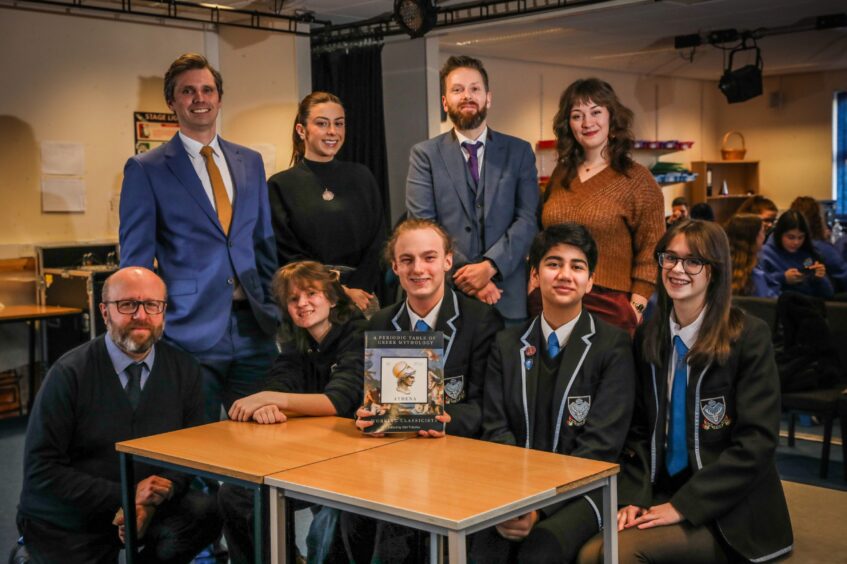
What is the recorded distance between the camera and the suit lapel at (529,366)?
2668 mm

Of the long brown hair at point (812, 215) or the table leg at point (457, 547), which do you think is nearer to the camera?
the table leg at point (457, 547)

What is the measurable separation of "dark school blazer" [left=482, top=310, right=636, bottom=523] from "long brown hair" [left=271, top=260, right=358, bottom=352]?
0.61 meters

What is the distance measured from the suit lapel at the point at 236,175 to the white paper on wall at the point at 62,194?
3899mm

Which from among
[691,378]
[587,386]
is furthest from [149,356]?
[691,378]

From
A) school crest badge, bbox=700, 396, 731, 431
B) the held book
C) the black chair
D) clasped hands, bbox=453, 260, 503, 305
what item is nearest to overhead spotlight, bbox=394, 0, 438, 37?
the black chair

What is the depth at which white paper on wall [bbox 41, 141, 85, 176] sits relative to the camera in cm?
675

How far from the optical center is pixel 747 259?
5508 mm

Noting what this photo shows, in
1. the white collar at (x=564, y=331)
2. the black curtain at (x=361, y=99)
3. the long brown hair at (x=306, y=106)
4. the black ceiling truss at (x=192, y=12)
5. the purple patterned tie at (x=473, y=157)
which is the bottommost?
the white collar at (x=564, y=331)

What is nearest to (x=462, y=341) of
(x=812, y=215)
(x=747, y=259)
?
(x=747, y=259)

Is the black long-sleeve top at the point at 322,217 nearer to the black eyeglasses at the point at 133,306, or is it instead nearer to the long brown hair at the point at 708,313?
the black eyeglasses at the point at 133,306

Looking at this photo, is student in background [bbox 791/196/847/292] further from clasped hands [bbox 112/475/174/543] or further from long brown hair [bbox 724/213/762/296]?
clasped hands [bbox 112/475/174/543]

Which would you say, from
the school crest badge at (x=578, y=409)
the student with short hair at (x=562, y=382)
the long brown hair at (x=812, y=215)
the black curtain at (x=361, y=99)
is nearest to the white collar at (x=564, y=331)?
the student with short hair at (x=562, y=382)

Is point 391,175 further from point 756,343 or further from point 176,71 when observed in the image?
point 756,343

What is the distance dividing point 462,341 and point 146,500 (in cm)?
100
